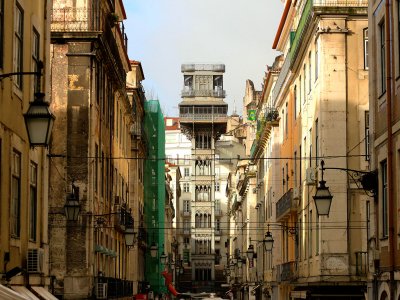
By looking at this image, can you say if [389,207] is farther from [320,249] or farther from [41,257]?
[320,249]

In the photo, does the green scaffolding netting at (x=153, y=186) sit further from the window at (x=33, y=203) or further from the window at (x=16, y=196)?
the window at (x=16, y=196)

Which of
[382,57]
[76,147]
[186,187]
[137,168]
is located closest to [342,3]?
[76,147]

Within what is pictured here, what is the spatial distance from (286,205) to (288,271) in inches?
117

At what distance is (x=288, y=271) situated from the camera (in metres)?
44.7

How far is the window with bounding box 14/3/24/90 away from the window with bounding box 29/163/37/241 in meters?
2.29

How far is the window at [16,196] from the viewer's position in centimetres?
1856

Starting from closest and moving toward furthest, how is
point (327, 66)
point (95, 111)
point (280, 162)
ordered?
point (327, 66) → point (95, 111) → point (280, 162)

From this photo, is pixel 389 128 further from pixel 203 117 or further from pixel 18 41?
pixel 203 117

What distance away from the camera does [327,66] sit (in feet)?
112

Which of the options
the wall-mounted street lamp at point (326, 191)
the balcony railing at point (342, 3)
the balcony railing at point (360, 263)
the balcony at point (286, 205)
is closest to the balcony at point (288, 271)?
the balcony at point (286, 205)

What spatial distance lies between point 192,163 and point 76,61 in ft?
424

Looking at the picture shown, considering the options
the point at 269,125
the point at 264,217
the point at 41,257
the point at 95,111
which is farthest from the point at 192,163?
the point at 41,257

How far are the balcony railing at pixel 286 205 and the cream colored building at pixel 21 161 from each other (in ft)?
68.8

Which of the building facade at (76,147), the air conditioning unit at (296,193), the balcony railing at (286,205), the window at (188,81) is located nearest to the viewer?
the building facade at (76,147)
